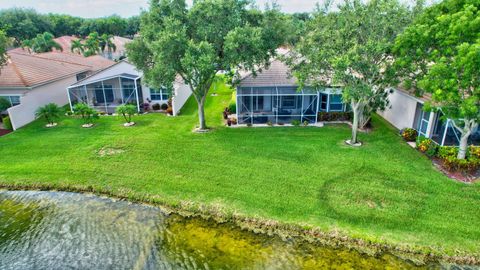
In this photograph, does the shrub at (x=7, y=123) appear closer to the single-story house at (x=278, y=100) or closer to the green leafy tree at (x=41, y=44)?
the single-story house at (x=278, y=100)

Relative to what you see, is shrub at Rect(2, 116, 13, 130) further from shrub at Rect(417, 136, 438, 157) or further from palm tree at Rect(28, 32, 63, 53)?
palm tree at Rect(28, 32, 63, 53)

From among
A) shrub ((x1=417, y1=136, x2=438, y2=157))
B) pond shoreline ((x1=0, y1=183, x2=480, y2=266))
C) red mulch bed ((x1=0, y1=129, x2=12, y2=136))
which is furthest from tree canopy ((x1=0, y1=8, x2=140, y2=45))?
shrub ((x1=417, y1=136, x2=438, y2=157))

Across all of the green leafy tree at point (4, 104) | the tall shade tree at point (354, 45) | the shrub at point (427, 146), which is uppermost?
the tall shade tree at point (354, 45)

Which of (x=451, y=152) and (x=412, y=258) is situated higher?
(x=451, y=152)

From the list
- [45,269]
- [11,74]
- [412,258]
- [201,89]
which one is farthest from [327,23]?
[11,74]

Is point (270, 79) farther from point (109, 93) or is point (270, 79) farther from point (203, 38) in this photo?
point (109, 93)

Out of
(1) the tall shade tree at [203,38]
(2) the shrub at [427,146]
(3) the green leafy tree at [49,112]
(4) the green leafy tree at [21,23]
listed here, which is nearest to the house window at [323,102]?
(1) the tall shade tree at [203,38]

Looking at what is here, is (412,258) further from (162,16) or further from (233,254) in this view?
(162,16)
